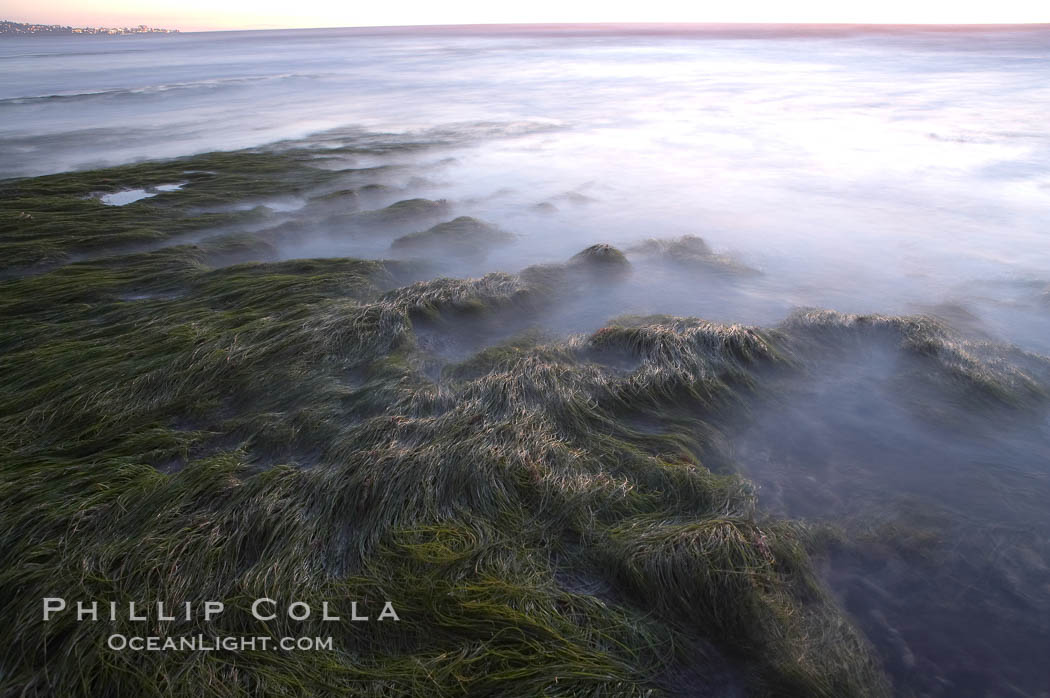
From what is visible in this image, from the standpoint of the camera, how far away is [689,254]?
6.14 metres

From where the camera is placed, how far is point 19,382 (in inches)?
141

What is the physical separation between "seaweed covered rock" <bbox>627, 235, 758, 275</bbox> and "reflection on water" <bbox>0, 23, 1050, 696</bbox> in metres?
0.03

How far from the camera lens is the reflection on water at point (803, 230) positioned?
8.26ft

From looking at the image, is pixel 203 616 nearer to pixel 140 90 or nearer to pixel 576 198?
pixel 576 198

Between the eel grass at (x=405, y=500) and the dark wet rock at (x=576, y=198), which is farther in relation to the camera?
the dark wet rock at (x=576, y=198)

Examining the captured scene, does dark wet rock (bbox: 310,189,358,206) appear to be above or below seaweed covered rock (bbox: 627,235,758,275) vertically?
above

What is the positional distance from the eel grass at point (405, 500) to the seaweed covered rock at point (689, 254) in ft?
4.73

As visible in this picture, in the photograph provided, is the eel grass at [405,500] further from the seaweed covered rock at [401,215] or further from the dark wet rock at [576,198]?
the dark wet rock at [576,198]

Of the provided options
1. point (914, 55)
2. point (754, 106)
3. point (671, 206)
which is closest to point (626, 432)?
point (671, 206)

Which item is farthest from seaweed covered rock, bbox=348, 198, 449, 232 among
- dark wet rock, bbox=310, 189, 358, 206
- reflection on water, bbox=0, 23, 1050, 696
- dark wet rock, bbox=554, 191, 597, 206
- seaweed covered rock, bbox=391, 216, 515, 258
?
dark wet rock, bbox=554, 191, 597, 206

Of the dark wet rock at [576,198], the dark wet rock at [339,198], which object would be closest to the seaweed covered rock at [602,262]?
the dark wet rock at [576,198]

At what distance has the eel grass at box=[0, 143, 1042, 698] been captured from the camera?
6.69 ft

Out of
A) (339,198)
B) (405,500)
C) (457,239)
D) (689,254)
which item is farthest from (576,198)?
(405,500)

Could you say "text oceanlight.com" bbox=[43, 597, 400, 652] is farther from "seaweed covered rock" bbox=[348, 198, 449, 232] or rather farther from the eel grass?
"seaweed covered rock" bbox=[348, 198, 449, 232]
